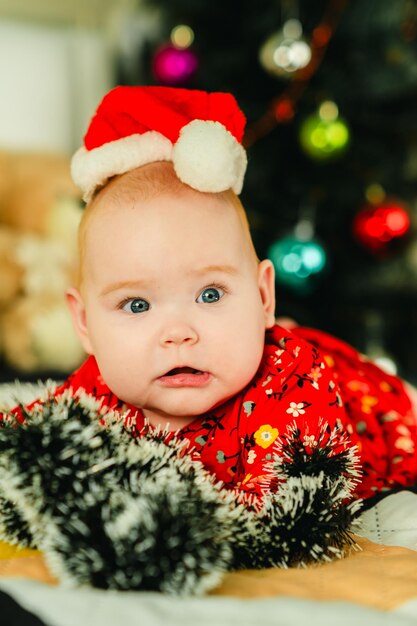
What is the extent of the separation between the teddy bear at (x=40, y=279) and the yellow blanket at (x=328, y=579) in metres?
1.07

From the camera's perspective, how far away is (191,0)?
83.9 inches

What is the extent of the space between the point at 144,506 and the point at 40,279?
1.41 metres

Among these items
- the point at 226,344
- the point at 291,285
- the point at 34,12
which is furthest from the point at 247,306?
the point at 34,12

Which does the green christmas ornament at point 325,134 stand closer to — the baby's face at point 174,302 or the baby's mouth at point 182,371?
the baby's face at point 174,302

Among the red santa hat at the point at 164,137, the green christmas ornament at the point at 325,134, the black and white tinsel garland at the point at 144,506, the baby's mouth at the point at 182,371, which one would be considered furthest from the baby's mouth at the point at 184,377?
the green christmas ornament at the point at 325,134

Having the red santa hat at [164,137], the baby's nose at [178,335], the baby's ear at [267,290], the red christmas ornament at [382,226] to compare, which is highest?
the red christmas ornament at [382,226]

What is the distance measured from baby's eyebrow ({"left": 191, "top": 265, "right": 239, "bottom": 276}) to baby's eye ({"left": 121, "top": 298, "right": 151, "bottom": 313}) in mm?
69

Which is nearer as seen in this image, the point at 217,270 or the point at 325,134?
the point at 217,270

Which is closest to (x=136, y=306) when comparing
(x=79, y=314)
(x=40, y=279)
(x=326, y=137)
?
(x=79, y=314)

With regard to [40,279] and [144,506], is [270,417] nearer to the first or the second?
[144,506]

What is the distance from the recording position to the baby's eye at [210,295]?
0.84 metres

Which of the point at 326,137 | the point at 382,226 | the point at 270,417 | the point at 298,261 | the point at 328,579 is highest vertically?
the point at 326,137

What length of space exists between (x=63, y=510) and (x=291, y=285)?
4.80 ft

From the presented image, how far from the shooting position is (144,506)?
1.89 ft
